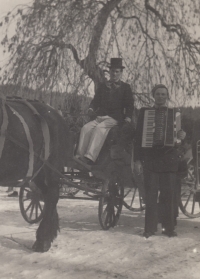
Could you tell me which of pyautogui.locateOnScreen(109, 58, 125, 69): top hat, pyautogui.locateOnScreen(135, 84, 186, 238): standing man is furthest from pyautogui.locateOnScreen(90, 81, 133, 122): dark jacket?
pyautogui.locateOnScreen(135, 84, 186, 238): standing man

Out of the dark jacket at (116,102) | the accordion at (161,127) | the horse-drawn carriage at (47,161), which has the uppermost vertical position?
the dark jacket at (116,102)

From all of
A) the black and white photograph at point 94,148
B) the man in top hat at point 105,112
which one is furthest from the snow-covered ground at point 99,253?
the man in top hat at point 105,112

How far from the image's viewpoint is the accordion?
5.88 m

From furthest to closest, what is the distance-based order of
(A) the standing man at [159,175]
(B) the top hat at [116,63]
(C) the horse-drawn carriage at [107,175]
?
(B) the top hat at [116,63]
(C) the horse-drawn carriage at [107,175]
(A) the standing man at [159,175]

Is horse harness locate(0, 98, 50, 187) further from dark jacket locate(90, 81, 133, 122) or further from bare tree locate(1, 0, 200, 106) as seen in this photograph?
bare tree locate(1, 0, 200, 106)

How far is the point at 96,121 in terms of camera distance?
665cm

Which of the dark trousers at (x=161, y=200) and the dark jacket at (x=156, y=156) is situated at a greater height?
the dark jacket at (x=156, y=156)

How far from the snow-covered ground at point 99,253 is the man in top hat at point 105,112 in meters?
1.19

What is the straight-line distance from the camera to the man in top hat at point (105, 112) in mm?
6312

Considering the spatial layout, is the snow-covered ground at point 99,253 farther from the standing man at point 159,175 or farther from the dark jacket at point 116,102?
the dark jacket at point 116,102

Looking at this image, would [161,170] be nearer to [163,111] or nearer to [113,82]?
[163,111]

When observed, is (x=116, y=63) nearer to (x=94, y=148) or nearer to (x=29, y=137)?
(x=94, y=148)

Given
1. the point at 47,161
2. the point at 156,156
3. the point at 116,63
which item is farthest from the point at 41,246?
the point at 116,63

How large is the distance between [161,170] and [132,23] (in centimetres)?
632
